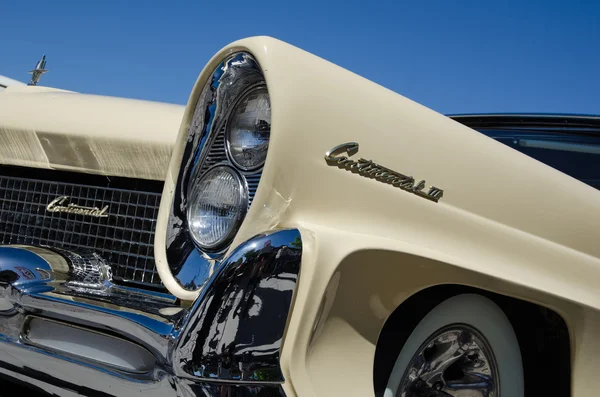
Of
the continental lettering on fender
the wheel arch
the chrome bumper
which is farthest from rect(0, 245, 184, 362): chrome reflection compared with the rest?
the continental lettering on fender

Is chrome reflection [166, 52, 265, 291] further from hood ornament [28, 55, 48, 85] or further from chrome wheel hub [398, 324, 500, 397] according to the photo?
hood ornament [28, 55, 48, 85]

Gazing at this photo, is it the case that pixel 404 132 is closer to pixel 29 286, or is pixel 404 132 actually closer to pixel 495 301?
pixel 495 301

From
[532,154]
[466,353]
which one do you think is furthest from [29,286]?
[532,154]

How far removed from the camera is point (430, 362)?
158 centimetres

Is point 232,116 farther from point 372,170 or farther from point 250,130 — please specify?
point 372,170

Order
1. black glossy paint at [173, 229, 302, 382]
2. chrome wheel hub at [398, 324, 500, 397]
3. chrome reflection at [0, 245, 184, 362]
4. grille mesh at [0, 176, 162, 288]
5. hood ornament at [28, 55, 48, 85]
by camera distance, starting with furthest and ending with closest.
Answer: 1. hood ornament at [28, 55, 48, 85]
2. grille mesh at [0, 176, 162, 288]
3. chrome wheel hub at [398, 324, 500, 397]
4. chrome reflection at [0, 245, 184, 362]
5. black glossy paint at [173, 229, 302, 382]

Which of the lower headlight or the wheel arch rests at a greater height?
the lower headlight

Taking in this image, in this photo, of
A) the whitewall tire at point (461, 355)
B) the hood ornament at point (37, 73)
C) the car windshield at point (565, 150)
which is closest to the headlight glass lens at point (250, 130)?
the whitewall tire at point (461, 355)

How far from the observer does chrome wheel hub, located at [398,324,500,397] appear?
1.54m

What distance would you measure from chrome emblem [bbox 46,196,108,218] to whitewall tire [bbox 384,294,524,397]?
1096 millimetres

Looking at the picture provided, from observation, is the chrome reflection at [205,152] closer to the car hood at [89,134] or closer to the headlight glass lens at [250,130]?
the headlight glass lens at [250,130]

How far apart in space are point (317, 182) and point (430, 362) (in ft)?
1.71

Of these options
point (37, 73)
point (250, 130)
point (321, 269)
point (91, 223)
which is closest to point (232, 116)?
point (250, 130)

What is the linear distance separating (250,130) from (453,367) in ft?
2.54
